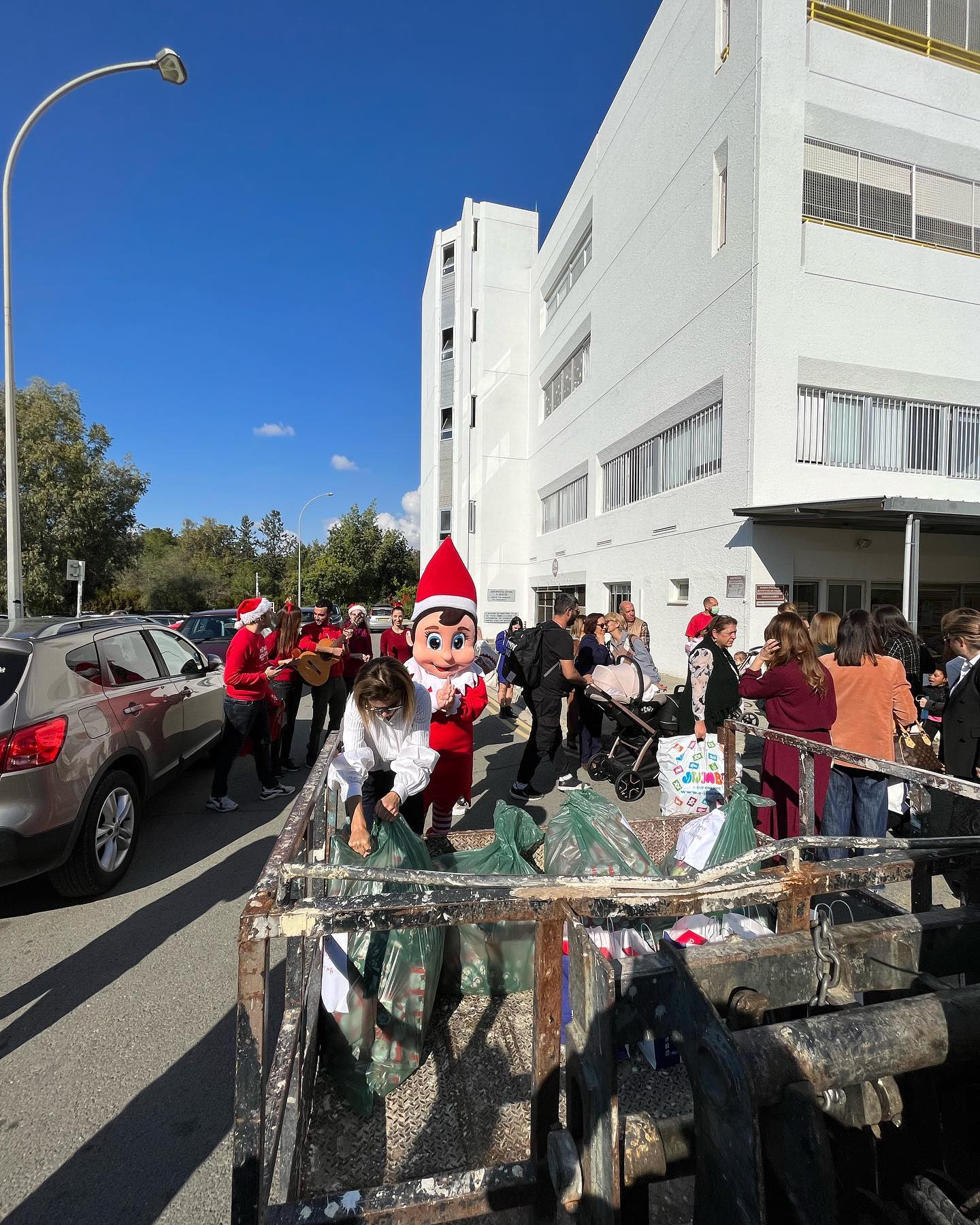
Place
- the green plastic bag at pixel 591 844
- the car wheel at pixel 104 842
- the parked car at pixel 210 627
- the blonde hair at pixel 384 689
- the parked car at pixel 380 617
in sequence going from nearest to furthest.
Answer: the green plastic bag at pixel 591 844, the blonde hair at pixel 384 689, the car wheel at pixel 104 842, the parked car at pixel 210 627, the parked car at pixel 380 617

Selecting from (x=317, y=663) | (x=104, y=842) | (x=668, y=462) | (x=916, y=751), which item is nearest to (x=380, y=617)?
(x=668, y=462)

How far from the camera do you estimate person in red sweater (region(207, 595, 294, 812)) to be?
17.7 feet

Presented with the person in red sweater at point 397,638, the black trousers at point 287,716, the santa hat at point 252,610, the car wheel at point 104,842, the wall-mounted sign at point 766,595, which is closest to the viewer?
the car wheel at point 104,842

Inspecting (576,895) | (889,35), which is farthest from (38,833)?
(889,35)

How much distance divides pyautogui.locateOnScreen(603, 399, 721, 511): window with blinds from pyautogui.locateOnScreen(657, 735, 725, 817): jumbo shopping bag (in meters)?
8.18

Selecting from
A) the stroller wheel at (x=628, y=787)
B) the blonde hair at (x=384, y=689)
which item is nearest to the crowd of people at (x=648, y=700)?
the blonde hair at (x=384, y=689)

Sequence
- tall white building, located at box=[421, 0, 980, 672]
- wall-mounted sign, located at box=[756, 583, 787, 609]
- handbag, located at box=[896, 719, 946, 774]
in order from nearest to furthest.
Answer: handbag, located at box=[896, 719, 946, 774], tall white building, located at box=[421, 0, 980, 672], wall-mounted sign, located at box=[756, 583, 787, 609]

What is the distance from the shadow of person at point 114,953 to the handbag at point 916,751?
5.02 m

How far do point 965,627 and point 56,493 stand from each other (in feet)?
97.2

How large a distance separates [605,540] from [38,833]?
14709 mm

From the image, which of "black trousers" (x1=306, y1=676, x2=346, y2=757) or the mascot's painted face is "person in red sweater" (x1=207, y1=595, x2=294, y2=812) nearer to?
"black trousers" (x1=306, y1=676, x2=346, y2=757)

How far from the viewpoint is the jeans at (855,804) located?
152 inches

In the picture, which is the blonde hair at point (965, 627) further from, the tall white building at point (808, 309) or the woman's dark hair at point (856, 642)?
the tall white building at point (808, 309)

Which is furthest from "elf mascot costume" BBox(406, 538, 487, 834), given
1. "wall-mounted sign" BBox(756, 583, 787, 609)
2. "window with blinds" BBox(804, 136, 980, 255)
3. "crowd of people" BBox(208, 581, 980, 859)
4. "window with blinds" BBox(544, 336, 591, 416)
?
"window with blinds" BBox(544, 336, 591, 416)
